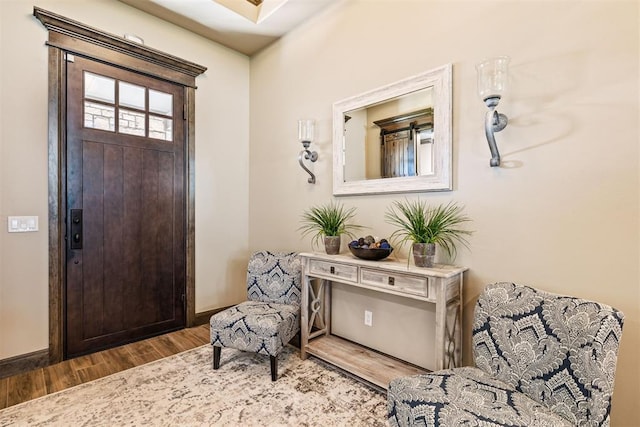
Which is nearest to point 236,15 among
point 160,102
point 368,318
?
point 160,102

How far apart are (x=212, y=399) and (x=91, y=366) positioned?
1.18 metres

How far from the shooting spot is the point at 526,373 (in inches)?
53.7

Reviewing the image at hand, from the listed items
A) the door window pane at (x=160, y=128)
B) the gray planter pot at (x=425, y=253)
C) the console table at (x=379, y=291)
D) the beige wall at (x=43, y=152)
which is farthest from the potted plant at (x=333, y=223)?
the door window pane at (x=160, y=128)

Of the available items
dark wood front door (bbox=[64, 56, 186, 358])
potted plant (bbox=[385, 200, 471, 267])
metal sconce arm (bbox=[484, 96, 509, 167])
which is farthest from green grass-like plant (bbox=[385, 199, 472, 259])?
dark wood front door (bbox=[64, 56, 186, 358])

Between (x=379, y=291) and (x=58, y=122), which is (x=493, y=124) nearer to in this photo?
(x=379, y=291)

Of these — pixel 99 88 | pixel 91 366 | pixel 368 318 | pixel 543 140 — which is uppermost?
pixel 99 88

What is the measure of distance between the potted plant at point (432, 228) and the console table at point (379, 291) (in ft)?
0.36

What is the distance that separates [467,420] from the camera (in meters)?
1.16

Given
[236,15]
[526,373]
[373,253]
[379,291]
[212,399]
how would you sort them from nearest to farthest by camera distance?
[526,373] → [212,399] → [373,253] → [379,291] → [236,15]

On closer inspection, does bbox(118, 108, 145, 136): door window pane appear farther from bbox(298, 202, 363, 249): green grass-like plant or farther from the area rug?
the area rug

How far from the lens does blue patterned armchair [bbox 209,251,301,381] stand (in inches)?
86.9

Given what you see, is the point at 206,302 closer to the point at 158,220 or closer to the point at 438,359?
the point at 158,220

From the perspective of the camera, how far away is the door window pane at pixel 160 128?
296 centimetres

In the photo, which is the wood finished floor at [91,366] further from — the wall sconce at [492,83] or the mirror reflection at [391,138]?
the wall sconce at [492,83]
